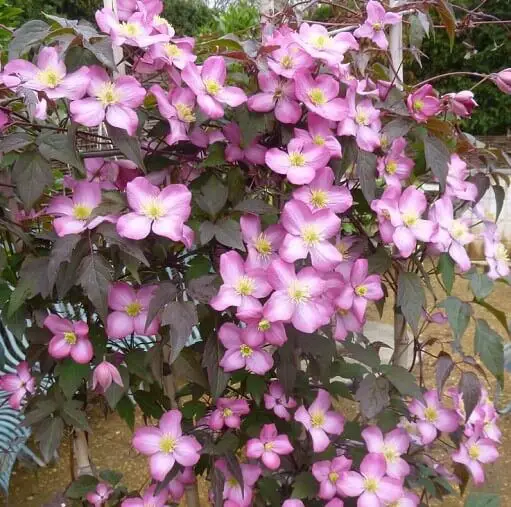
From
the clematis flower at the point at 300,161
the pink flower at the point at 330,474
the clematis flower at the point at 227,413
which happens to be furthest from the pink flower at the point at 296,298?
the pink flower at the point at 330,474

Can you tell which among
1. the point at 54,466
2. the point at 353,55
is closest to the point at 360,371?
the point at 353,55

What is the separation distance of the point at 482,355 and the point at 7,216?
0.77 metres

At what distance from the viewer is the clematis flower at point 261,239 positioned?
88cm

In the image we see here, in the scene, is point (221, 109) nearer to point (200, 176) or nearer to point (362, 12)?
point (200, 176)

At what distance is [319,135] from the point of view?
2.86 feet

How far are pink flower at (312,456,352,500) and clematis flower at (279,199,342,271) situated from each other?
39 cm

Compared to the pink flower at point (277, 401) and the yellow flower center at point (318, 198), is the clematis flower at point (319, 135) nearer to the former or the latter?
the yellow flower center at point (318, 198)

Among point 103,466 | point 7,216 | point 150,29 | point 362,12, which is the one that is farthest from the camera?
point 103,466

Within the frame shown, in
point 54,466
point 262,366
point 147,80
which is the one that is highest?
point 147,80

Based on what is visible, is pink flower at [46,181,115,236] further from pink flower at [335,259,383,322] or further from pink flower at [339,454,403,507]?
pink flower at [339,454,403,507]

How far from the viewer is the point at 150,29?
2.71 feet

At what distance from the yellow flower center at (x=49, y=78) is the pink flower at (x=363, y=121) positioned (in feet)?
1.25

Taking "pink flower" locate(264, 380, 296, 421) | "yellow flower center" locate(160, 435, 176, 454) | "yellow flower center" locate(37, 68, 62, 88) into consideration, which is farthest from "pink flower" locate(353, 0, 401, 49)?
"yellow flower center" locate(160, 435, 176, 454)

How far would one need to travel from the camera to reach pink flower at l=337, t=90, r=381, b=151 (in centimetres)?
88
